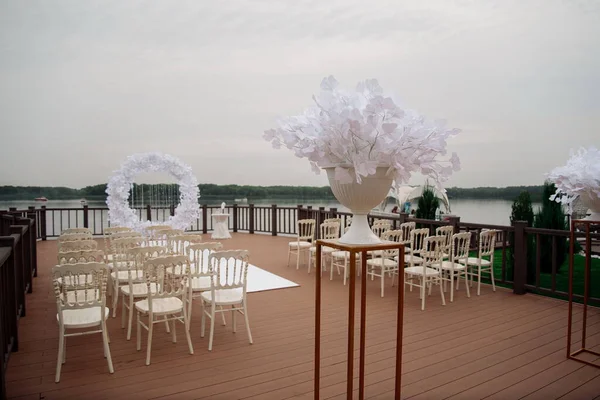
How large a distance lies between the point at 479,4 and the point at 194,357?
12229 mm

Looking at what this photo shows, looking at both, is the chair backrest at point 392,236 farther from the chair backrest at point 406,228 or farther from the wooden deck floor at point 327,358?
the wooden deck floor at point 327,358

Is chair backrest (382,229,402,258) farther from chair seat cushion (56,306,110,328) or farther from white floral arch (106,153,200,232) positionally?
white floral arch (106,153,200,232)

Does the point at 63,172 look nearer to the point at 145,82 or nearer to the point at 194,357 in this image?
the point at 145,82

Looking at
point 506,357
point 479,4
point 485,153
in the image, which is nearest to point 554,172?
point 506,357

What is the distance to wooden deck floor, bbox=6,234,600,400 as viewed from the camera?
2.76 m

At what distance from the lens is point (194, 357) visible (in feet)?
10.9

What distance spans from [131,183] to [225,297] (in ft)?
21.5

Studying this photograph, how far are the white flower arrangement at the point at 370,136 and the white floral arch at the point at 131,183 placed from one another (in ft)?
25.2

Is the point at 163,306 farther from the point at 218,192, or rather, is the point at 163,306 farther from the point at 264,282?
the point at 218,192

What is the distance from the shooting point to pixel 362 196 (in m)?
1.77

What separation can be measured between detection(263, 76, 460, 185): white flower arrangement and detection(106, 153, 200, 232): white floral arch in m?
7.69

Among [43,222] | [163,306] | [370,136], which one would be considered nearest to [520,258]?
[163,306]

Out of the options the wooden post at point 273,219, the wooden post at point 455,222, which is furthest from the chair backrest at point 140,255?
the wooden post at point 273,219

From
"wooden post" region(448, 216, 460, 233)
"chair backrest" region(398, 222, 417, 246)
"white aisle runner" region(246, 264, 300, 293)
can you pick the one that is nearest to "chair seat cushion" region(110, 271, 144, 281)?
"white aisle runner" region(246, 264, 300, 293)
